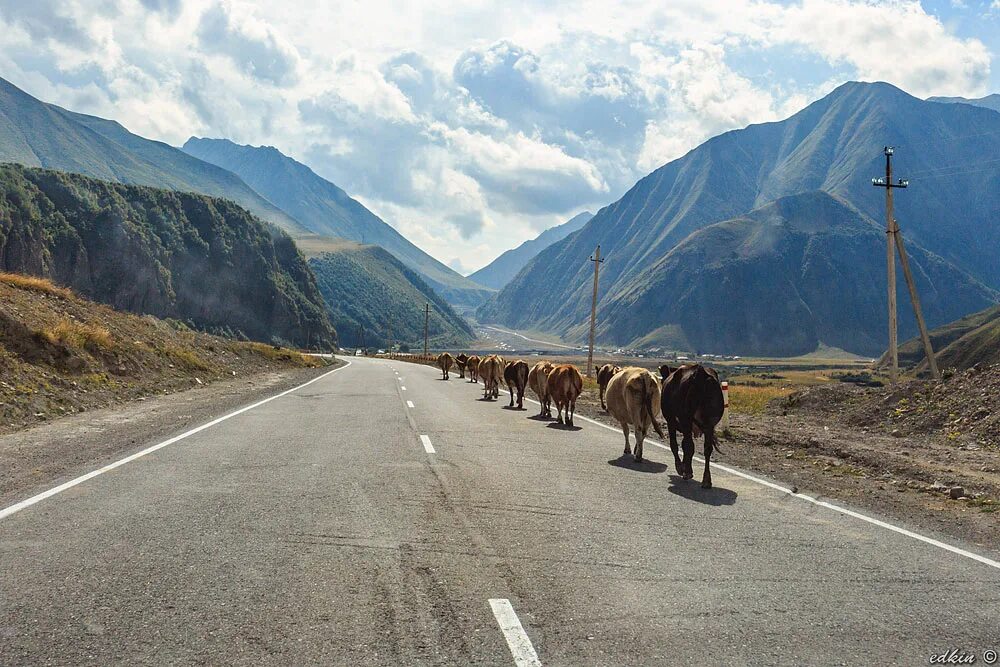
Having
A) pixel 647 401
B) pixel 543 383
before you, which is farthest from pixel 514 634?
pixel 543 383

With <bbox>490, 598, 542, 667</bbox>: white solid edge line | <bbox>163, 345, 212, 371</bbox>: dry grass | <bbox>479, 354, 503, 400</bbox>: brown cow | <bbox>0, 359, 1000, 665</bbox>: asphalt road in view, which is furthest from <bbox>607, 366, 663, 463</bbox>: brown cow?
<bbox>163, 345, 212, 371</bbox>: dry grass

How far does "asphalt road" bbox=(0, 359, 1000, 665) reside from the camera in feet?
13.2

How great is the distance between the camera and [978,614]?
4672 mm

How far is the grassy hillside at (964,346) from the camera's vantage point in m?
50.6

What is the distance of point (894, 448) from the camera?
1401cm

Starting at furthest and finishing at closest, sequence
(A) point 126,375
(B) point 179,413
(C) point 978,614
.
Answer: (A) point 126,375 → (B) point 179,413 → (C) point 978,614

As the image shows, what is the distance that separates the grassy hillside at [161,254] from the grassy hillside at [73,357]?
7738cm

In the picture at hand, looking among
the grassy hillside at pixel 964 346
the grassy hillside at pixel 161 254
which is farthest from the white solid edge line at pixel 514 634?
the grassy hillside at pixel 161 254

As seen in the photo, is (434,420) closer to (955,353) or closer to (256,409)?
(256,409)

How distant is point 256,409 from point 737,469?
1207 centimetres

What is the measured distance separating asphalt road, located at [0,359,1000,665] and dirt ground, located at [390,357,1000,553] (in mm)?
1589

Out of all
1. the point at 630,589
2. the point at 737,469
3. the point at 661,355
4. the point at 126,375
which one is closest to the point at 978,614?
the point at 630,589

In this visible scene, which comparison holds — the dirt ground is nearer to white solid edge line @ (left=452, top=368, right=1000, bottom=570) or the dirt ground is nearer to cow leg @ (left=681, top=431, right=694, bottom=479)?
white solid edge line @ (left=452, top=368, right=1000, bottom=570)

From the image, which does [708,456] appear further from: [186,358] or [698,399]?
[186,358]
